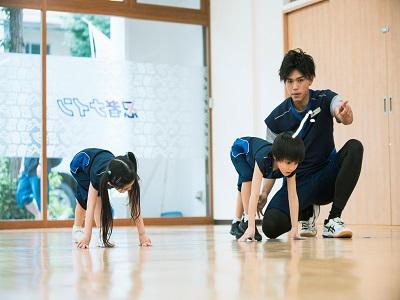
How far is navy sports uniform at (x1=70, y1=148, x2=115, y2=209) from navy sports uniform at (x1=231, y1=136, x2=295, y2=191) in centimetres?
67

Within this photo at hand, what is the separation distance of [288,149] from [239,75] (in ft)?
13.8

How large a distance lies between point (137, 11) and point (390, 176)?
3.16 meters

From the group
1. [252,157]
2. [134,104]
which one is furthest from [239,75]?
[252,157]

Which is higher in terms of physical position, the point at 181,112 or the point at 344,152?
the point at 181,112

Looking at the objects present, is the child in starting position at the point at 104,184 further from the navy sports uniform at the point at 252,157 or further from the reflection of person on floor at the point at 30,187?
the reflection of person on floor at the point at 30,187

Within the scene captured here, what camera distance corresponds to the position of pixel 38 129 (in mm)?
6770

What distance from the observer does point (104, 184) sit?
3.00m

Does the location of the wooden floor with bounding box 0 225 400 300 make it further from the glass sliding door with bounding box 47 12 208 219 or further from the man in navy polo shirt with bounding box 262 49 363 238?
the glass sliding door with bounding box 47 12 208 219

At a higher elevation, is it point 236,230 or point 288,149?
point 288,149

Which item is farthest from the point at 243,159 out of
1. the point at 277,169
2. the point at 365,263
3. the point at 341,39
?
the point at 341,39

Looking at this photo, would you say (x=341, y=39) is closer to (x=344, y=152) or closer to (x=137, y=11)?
(x=137, y=11)

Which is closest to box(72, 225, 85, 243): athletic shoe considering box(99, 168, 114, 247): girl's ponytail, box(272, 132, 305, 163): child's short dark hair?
box(99, 168, 114, 247): girl's ponytail

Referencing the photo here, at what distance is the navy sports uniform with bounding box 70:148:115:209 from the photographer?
10.4 ft

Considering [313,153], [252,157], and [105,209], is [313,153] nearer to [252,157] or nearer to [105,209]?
[252,157]
